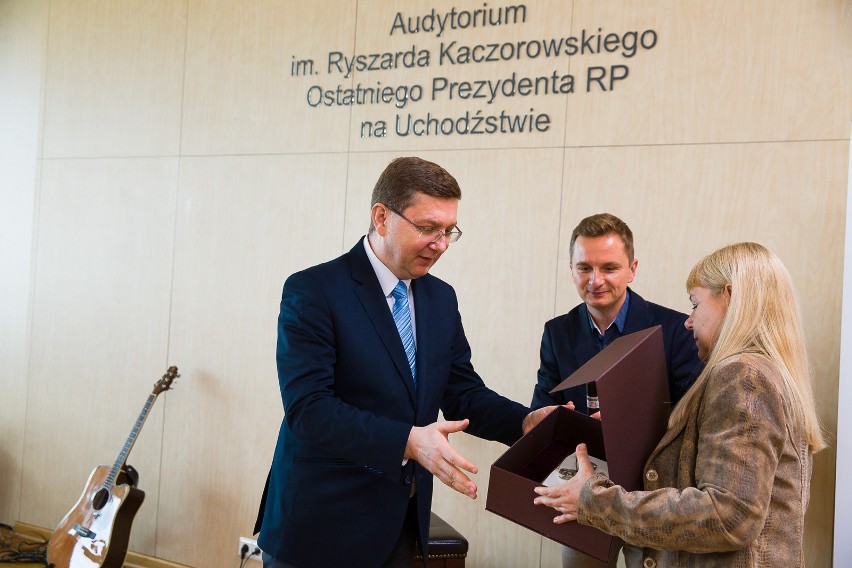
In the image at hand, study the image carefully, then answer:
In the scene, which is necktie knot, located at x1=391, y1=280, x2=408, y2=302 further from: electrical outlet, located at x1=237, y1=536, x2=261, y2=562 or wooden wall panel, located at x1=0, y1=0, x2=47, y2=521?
wooden wall panel, located at x1=0, y1=0, x2=47, y2=521

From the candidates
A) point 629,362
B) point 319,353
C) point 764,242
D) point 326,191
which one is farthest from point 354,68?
point 629,362

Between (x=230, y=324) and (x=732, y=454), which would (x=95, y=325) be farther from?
(x=732, y=454)

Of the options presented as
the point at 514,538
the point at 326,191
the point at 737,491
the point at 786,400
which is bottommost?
the point at 514,538

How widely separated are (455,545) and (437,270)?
1356 mm

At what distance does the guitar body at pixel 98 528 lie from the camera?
456 cm

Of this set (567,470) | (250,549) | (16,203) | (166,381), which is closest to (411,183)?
(567,470)

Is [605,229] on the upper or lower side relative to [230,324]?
upper

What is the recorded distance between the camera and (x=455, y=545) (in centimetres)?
361

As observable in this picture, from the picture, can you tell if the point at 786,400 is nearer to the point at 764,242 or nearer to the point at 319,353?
the point at 319,353

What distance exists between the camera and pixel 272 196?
4.78 m

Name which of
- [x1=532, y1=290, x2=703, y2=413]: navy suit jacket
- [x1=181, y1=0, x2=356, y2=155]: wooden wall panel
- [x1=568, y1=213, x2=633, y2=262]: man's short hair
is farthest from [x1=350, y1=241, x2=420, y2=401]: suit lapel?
[x1=181, y1=0, x2=356, y2=155]: wooden wall panel

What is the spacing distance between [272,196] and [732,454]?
343 centimetres

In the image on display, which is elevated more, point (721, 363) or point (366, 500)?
point (721, 363)

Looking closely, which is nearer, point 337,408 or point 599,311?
point 337,408
